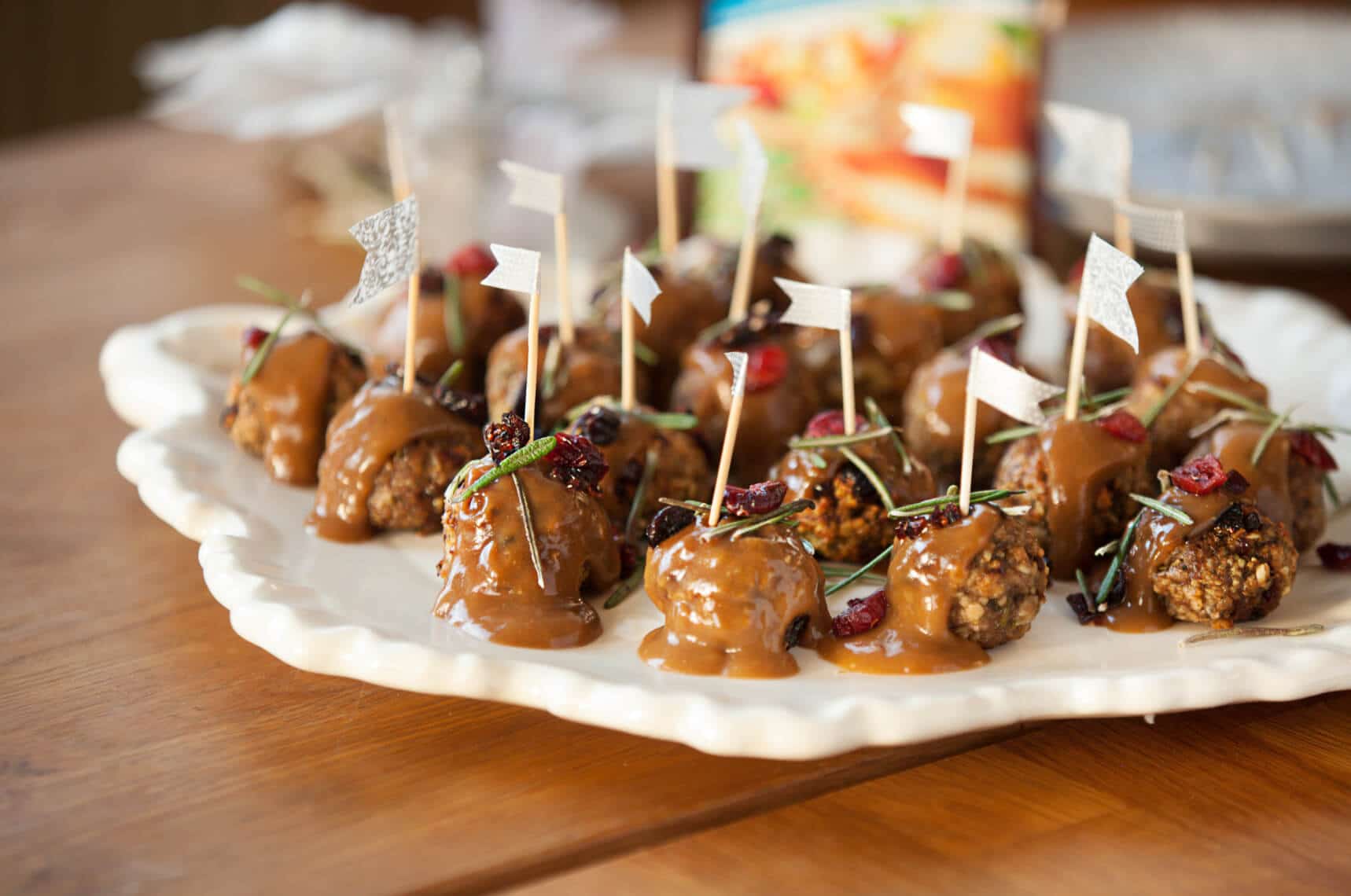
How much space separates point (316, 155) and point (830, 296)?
3.11 meters

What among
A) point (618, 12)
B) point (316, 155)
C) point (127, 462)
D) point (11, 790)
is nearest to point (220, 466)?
point (127, 462)

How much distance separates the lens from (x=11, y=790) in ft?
6.66

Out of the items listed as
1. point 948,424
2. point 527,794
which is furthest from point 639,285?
point 527,794

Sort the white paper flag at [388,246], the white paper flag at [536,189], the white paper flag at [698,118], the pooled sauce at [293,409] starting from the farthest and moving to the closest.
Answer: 1. the white paper flag at [698,118]
2. the pooled sauce at [293,409]
3. the white paper flag at [536,189]
4. the white paper flag at [388,246]

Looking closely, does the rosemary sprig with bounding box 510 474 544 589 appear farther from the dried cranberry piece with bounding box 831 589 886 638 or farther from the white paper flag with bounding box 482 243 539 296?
the dried cranberry piece with bounding box 831 589 886 638

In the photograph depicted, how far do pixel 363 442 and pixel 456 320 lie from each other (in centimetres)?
68

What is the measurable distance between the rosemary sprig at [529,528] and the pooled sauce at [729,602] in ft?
0.61

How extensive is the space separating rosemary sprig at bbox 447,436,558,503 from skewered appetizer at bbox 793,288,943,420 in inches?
41.7

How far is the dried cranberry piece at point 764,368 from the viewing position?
3000mm

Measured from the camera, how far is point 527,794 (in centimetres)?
204

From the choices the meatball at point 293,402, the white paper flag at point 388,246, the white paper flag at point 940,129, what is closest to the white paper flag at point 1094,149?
the white paper flag at point 940,129

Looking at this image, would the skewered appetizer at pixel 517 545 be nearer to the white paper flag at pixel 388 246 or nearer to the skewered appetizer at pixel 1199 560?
the white paper flag at pixel 388 246

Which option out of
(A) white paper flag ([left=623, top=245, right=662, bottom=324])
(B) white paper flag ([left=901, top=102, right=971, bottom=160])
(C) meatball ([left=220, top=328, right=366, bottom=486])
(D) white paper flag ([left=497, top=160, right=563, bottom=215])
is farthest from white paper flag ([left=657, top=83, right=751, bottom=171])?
(C) meatball ([left=220, top=328, right=366, bottom=486])

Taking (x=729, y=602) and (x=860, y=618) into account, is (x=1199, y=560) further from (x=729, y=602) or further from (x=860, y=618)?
(x=729, y=602)
